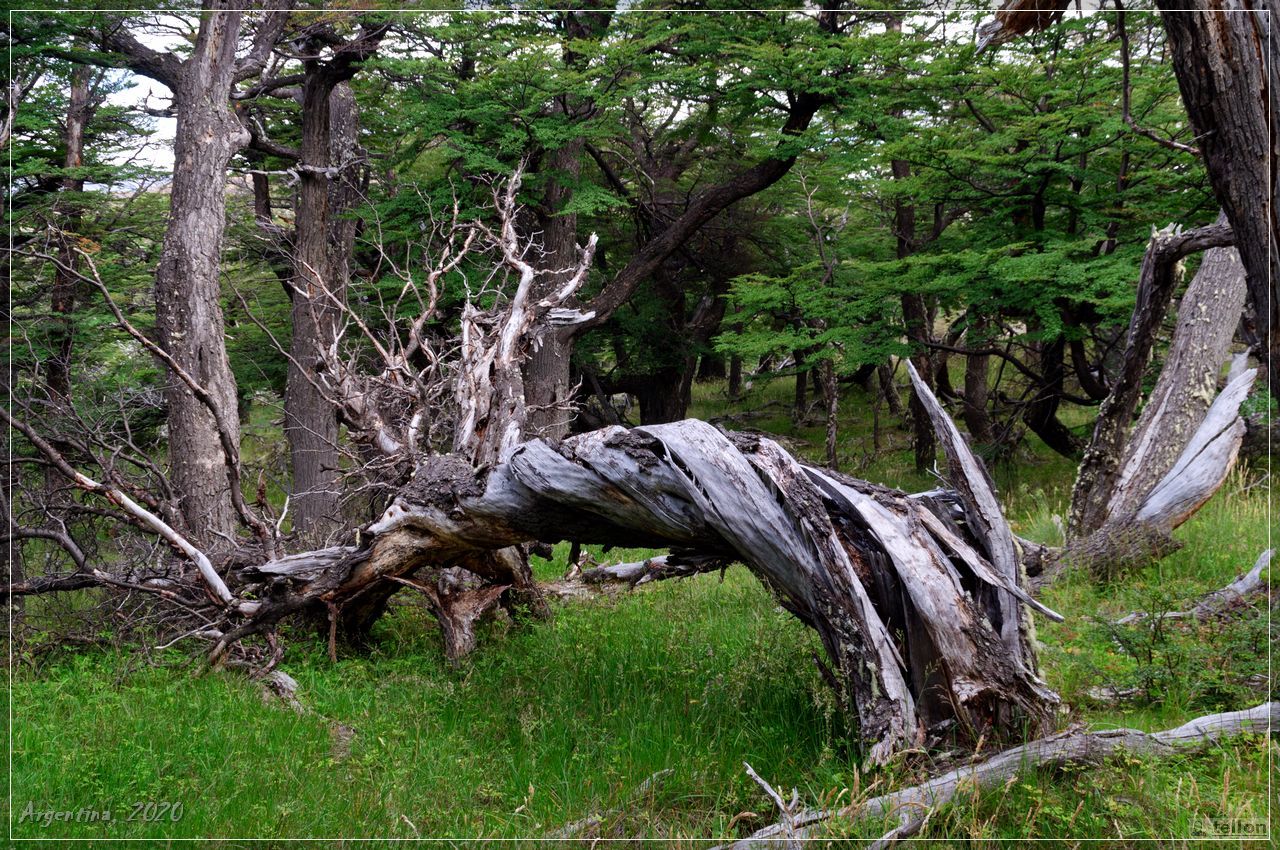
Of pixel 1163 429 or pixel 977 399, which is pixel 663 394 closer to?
pixel 977 399

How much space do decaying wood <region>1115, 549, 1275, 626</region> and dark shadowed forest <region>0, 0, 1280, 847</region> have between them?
5cm

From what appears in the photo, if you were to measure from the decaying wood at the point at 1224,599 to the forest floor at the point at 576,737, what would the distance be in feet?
0.44

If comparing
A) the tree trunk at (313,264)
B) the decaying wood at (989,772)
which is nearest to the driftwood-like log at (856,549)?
the decaying wood at (989,772)

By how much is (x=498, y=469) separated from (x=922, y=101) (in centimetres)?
973

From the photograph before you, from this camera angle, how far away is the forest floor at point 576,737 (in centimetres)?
362

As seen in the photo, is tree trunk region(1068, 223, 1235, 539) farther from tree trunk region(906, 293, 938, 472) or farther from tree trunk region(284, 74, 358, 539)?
tree trunk region(284, 74, 358, 539)

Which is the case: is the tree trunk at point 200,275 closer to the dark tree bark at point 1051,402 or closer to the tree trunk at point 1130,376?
the tree trunk at point 1130,376

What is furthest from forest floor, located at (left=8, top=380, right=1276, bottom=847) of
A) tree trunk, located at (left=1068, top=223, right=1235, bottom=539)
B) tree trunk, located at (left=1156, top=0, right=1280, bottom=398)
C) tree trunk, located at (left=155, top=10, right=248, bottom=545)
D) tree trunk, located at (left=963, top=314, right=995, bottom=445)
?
tree trunk, located at (left=963, top=314, right=995, bottom=445)

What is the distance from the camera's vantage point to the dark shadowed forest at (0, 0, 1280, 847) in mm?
3844

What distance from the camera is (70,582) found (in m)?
6.34

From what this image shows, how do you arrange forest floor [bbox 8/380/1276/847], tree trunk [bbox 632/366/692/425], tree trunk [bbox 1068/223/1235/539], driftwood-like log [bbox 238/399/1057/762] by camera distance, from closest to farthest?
forest floor [bbox 8/380/1276/847] → driftwood-like log [bbox 238/399/1057/762] → tree trunk [bbox 1068/223/1235/539] → tree trunk [bbox 632/366/692/425]

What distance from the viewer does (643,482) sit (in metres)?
4.44

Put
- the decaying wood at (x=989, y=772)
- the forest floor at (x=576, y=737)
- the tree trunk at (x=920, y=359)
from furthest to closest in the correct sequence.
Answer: the tree trunk at (x=920, y=359) → the forest floor at (x=576, y=737) → the decaying wood at (x=989, y=772)

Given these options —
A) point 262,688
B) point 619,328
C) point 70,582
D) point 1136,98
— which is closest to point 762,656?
point 262,688
